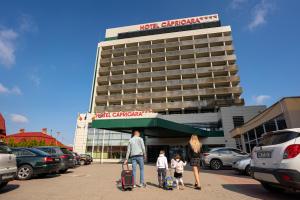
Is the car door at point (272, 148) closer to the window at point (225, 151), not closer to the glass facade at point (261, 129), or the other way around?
the glass facade at point (261, 129)

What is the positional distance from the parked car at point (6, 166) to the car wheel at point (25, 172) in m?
2.40

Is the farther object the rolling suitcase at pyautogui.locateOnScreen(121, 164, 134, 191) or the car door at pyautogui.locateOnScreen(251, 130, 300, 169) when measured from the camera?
the rolling suitcase at pyautogui.locateOnScreen(121, 164, 134, 191)

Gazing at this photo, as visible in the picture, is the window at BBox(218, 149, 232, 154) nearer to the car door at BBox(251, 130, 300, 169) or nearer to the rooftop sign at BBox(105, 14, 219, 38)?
the car door at BBox(251, 130, 300, 169)

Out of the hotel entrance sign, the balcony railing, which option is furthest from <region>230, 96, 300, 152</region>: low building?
the balcony railing

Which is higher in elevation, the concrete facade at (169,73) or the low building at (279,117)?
the concrete facade at (169,73)

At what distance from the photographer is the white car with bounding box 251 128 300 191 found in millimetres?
4223

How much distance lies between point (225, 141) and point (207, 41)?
25687mm

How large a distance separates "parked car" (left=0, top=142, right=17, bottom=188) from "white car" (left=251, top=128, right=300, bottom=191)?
6812 mm

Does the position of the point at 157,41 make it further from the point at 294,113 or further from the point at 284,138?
the point at 284,138

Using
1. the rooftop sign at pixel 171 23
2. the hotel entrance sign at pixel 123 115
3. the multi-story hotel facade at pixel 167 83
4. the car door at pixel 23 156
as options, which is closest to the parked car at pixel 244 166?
the car door at pixel 23 156

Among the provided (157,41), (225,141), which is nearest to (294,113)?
(225,141)

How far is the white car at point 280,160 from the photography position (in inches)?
166

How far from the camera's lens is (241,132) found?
22.7 metres

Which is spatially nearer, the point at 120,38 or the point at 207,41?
the point at 207,41
